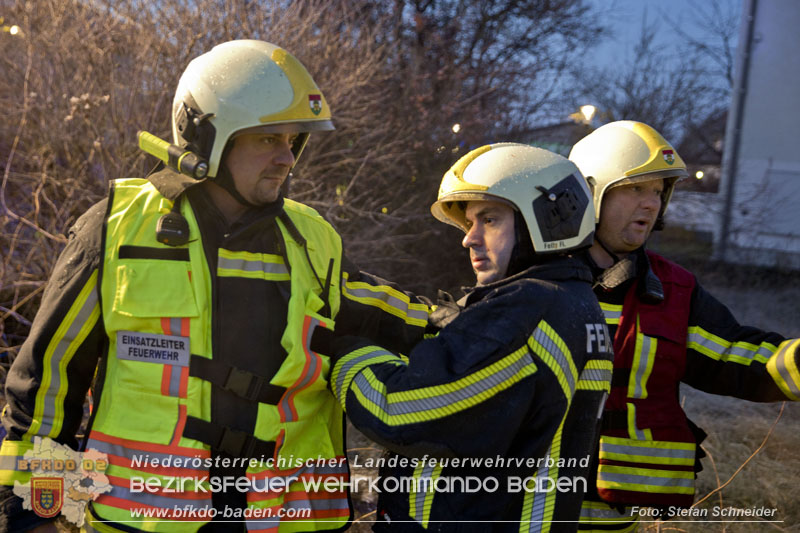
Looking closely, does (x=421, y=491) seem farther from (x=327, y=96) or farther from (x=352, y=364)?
(x=327, y=96)

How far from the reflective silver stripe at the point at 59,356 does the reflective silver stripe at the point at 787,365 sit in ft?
8.55

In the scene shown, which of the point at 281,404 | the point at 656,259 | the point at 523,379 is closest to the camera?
the point at 523,379

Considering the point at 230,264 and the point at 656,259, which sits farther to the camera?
the point at 656,259

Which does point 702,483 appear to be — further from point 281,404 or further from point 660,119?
point 660,119

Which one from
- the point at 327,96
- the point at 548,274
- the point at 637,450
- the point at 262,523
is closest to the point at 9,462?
the point at 262,523

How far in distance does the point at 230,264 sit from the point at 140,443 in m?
0.66

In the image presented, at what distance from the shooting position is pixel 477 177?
8.14 ft

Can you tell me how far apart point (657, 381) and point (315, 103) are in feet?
5.98

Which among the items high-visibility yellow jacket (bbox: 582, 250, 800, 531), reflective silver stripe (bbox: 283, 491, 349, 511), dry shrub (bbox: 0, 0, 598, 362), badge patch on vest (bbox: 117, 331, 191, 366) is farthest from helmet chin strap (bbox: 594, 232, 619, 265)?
dry shrub (bbox: 0, 0, 598, 362)

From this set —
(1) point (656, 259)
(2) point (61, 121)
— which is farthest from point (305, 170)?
(1) point (656, 259)

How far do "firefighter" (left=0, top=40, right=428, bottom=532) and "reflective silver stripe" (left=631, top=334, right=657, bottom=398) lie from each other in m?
1.29

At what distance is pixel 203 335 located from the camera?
2.38m

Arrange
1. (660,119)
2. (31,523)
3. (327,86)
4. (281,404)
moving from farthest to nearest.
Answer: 1. (660,119)
2. (327,86)
3. (281,404)
4. (31,523)

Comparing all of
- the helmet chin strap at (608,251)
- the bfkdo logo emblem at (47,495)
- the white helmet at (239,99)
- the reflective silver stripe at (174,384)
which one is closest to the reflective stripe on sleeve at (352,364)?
the reflective silver stripe at (174,384)
